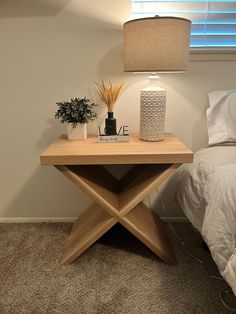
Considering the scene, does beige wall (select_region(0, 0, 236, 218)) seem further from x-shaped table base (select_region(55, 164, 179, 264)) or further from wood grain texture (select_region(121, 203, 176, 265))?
wood grain texture (select_region(121, 203, 176, 265))

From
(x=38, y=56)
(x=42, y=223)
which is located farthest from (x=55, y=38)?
(x=42, y=223)

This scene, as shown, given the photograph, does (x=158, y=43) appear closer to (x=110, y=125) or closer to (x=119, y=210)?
(x=110, y=125)

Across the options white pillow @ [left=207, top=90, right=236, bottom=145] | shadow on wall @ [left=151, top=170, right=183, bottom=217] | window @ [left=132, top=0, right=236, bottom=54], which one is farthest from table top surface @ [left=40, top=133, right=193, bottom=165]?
window @ [left=132, top=0, right=236, bottom=54]

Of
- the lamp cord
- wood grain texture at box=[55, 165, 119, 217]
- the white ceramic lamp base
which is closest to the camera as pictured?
the lamp cord

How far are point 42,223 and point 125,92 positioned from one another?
103 cm

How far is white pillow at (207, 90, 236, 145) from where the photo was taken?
1363 mm

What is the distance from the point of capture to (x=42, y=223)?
5.75ft

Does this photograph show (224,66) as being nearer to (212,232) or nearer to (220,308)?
Answer: (212,232)

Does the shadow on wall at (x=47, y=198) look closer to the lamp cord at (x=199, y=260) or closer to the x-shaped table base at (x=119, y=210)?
the x-shaped table base at (x=119, y=210)

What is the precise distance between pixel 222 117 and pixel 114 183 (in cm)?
73

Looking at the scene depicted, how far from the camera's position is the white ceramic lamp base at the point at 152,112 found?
1.31 meters

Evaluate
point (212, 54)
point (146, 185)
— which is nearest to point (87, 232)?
point (146, 185)

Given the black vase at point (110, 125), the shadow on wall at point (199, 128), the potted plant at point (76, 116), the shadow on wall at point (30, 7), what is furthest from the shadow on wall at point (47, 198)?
the shadow on wall at point (30, 7)

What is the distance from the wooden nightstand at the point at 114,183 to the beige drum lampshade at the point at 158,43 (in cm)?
38
